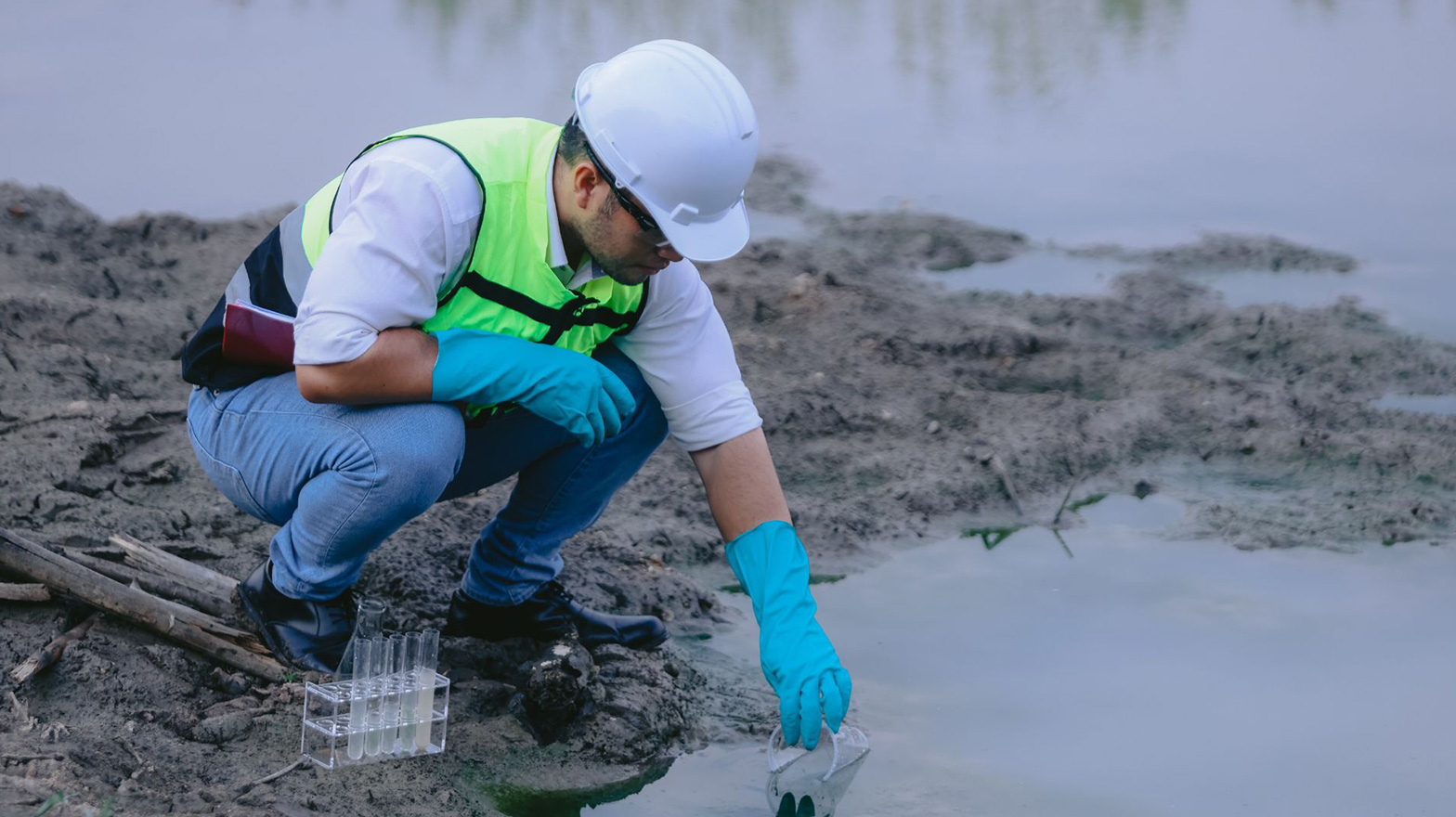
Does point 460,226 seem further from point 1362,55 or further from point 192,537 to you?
point 1362,55

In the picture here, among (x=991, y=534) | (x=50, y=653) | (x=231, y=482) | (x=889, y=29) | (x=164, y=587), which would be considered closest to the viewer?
(x=50, y=653)

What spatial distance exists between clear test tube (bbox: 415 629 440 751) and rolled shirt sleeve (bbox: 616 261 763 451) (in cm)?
60

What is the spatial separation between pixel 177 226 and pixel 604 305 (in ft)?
10.4

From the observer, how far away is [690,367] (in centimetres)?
253

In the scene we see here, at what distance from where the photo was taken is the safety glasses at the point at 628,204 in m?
2.25

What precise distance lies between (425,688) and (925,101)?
232 inches

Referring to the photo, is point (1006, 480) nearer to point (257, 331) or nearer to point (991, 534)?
point (991, 534)

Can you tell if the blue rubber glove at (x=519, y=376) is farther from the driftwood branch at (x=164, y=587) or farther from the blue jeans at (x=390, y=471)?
the driftwood branch at (x=164, y=587)

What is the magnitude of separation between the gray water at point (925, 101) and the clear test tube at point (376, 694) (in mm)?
3352

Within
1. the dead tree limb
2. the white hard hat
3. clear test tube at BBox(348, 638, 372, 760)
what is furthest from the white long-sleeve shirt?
the dead tree limb

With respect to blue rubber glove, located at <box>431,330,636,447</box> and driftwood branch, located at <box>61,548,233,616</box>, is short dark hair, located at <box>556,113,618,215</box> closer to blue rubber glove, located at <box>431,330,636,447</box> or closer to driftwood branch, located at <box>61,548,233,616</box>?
blue rubber glove, located at <box>431,330,636,447</box>

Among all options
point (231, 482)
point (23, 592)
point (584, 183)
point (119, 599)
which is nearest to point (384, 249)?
point (584, 183)

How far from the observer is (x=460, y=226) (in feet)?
7.28

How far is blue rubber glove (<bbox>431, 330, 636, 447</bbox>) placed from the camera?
2.27 meters
